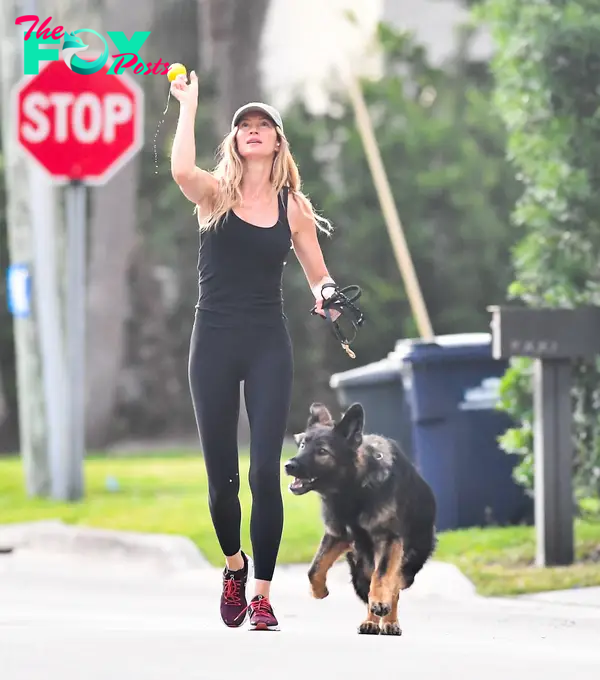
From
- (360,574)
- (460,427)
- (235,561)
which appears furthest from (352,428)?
(460,427)

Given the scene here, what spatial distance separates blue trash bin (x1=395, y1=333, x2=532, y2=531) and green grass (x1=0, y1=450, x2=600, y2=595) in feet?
0.88

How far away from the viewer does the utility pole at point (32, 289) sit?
15.9 meters

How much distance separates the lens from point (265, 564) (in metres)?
6.41

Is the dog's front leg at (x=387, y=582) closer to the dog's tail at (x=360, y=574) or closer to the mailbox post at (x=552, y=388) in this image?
the dog's tail at (x=360, y=574)

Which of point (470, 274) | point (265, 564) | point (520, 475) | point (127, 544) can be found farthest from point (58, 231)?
point (470, 274)

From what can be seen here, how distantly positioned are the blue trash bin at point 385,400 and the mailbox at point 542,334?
1790 mm

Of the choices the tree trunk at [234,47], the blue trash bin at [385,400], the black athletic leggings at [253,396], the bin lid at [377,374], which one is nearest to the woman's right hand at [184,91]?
the black athletic leggings at [253,396]

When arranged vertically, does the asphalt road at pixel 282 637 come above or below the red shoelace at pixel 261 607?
below

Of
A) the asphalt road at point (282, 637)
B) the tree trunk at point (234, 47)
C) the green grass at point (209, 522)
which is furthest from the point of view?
Result: the tree trunk at point (234, 47)

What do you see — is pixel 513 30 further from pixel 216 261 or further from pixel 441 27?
pixel 441 27

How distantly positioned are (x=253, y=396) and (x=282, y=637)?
0.89 metres

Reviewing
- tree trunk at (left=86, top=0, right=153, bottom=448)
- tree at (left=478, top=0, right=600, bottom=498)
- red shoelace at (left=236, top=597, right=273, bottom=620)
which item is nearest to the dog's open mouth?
red shoelace at (left=236, top=597, right=273, bottom=620)

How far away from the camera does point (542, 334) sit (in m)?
9.69

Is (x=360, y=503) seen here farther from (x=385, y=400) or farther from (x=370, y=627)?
(x=385, y=400)
